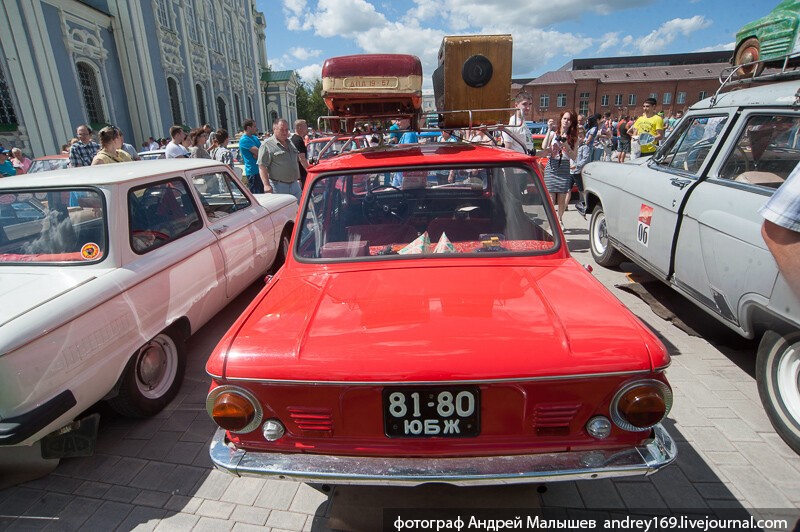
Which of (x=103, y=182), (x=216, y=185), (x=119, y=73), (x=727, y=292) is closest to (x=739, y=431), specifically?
(x=727, y=292)

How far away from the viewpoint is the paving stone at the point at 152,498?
88.9 inches

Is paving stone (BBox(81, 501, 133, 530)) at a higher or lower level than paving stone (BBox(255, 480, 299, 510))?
lower

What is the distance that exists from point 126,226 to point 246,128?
528cm

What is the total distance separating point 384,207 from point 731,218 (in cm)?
234

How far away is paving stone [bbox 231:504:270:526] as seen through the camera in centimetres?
213

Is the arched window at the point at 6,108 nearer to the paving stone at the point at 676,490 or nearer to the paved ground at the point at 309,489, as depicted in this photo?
the paved ground at the point at 309,489

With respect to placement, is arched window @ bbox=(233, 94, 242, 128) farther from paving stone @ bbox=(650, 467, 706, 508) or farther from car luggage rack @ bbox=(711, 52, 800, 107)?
paving stone @ bbox=(650, 467, 706, 508)

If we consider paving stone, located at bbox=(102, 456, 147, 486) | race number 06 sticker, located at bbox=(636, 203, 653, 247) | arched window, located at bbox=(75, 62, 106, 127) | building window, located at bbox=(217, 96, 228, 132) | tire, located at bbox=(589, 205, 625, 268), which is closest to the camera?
paving stone, located at bbox=(102, 456, 147, 486)

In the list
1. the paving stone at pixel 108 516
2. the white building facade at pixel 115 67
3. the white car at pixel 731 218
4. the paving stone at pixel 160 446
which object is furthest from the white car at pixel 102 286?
the white building facade at pixel 115 67

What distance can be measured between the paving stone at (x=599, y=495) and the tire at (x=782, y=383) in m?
1.13

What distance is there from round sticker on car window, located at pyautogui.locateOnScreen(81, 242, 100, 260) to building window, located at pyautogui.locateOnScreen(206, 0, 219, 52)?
88.7 feet

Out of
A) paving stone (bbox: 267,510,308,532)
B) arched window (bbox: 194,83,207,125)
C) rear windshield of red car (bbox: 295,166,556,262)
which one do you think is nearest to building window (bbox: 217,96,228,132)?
arched window (bbox: 194,83,207,125)

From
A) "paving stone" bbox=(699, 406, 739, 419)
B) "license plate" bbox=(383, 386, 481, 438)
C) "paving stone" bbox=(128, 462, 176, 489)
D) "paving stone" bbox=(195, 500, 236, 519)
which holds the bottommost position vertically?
"paving stone" bbox=(128, 462, 176, 489)

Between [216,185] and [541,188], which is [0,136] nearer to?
[216,185]
